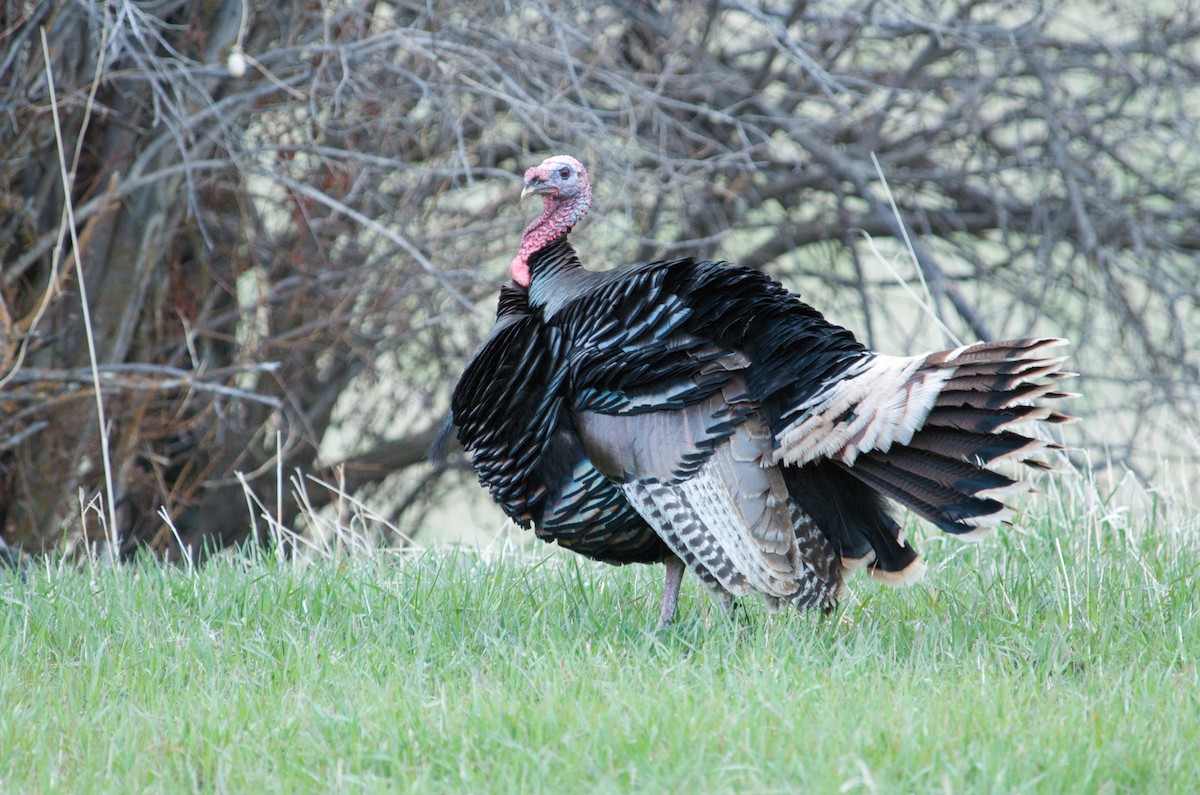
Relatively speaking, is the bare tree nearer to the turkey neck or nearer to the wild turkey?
the turkey neck

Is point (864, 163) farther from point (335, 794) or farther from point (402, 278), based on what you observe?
point (335, 794)

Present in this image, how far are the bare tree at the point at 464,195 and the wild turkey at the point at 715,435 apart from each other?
2341 mm

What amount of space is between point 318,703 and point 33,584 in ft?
5.18

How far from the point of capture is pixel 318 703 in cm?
299

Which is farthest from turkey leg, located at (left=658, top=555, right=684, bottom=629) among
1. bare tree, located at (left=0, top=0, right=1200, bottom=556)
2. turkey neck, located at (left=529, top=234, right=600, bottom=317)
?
bare tree, located at (left=0, top=0, right=1200, bottom=556)

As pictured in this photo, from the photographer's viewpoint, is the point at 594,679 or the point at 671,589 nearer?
the point at 594,679

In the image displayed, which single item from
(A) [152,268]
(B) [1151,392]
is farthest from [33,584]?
(B) [1151,392]

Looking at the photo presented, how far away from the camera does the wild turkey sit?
3.23m

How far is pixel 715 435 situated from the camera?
345cm

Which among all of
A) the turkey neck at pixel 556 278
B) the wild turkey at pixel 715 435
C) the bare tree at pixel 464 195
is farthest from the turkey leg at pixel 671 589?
the bare tree at pixel 464 195

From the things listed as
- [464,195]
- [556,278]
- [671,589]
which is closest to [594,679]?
[671,589]

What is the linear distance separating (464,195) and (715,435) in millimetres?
4154

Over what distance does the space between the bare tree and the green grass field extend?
6.84 feet

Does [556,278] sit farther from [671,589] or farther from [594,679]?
[594,679]
